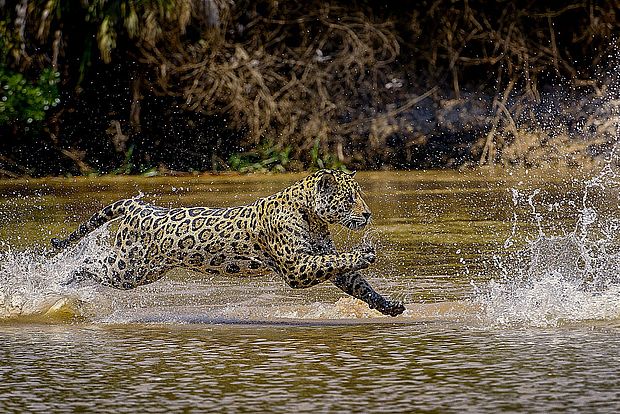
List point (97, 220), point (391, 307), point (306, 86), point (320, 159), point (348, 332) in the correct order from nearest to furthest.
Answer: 1. point (348, 332)
2. point (391, 307)
3. point (97, 220)
4. point (320, 159)
5. point (306, 86)

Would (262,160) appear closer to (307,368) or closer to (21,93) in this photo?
(21,93)

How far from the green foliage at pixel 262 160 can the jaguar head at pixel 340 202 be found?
1082 cm

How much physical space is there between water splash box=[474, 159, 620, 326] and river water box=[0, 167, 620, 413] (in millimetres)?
15

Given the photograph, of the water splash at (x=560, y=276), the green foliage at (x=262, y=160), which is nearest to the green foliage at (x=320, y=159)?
the green foliage at (x=262, y=160)

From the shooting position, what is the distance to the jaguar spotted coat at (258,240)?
7238 millimetres

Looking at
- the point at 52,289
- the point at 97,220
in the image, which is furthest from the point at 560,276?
the point at 52,289

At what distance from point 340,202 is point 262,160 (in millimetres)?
11168

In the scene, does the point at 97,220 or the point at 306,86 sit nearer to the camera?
the point at 97,220

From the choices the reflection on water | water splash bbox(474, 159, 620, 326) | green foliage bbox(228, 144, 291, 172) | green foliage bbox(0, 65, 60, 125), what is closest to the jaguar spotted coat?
the reflection on water

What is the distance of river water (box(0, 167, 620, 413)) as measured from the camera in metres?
5.47

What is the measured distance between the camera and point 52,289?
7883 millimetres

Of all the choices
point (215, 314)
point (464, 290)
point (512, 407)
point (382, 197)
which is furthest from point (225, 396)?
point (382, 197)

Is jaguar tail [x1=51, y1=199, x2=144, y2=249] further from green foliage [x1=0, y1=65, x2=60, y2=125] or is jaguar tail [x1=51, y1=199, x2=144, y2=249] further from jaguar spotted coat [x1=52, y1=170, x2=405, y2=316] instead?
green foliage [x1=0, y1=65, x2=60, y2=125]

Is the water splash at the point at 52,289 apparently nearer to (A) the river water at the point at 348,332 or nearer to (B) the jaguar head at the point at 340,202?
(A) the river water at the point at 348,332
